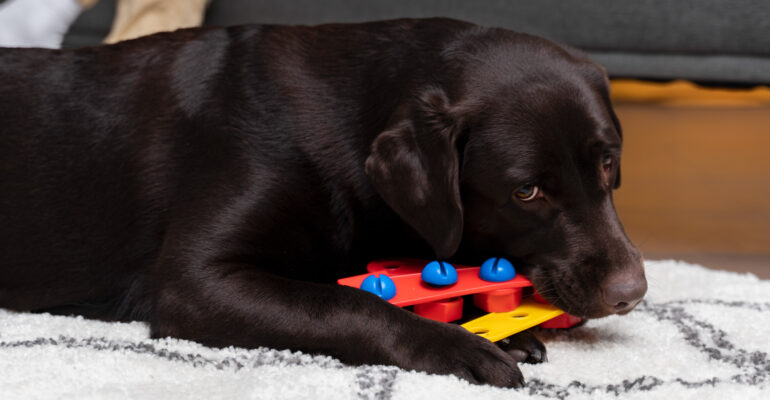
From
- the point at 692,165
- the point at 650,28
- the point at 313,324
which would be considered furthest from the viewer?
the point at 692,165

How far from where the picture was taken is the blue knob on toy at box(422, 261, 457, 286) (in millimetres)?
1646

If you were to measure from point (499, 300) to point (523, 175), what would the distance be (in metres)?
0.28

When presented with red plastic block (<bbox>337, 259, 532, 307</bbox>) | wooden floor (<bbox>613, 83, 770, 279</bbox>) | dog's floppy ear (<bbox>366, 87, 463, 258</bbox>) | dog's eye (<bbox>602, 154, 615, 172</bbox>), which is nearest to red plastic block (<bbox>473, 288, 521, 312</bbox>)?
red plastic block (<bbox>337, 259, 532, 307</bbox>)

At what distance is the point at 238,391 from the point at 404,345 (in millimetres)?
330

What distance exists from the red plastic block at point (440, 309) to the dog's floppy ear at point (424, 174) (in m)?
0.11

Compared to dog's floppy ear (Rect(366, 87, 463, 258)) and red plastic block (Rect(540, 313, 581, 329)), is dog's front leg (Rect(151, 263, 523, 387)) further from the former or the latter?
red plastic block (Rect(540, 313, 581, 329))

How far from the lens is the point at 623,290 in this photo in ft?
5.16

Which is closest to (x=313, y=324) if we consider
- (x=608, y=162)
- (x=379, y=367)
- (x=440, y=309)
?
(x=379, y=367)

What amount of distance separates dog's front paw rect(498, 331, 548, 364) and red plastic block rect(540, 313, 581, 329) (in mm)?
125

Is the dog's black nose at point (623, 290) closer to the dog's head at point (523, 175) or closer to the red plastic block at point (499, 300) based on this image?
the dog's head at point (523, 175)

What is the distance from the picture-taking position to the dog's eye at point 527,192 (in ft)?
5.41

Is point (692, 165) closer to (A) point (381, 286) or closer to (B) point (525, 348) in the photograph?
(B) point (525, 348)

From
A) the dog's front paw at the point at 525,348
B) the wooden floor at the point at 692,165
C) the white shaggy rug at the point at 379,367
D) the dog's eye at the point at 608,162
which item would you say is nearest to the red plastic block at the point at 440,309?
the dog's front paw at the point at 525,348

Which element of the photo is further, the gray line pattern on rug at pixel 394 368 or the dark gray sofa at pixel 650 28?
the dark gray sofa at pixel 650 28
